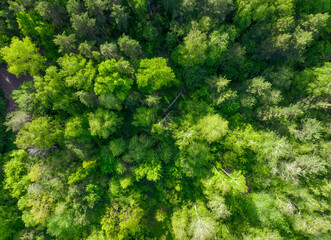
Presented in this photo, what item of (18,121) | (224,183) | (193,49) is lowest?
(224,183)

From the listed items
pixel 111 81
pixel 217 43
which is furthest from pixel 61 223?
pixel 217 43

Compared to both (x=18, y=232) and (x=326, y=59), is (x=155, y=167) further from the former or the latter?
(x=326, y=59)

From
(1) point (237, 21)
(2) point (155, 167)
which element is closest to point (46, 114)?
(2) point (155, 167)

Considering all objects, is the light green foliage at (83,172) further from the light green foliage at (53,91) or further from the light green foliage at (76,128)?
the light green foliage at (53,91)

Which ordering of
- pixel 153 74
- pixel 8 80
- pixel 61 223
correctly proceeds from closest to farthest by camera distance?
1. pixel 153 74
2. pixel 61 223
3. pixel 8 80

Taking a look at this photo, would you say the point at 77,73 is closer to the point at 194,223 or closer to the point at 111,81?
the point at 111,81

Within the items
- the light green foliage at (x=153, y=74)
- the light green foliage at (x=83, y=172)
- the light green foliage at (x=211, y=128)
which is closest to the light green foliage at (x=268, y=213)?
the light green foliage at (x=211, y=128)
